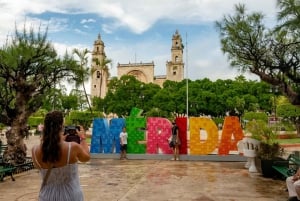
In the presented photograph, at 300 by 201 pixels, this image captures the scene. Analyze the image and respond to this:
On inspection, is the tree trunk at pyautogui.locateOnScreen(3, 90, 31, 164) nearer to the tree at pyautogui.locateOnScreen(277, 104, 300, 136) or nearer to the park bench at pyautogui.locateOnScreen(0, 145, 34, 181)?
the park bench at pyautogui.locateOnScreen(0, 145, 34, 181)

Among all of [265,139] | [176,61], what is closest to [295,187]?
[265,139]

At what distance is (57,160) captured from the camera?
314cm

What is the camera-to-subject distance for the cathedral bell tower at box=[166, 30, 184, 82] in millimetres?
83312

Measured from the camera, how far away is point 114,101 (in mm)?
57219

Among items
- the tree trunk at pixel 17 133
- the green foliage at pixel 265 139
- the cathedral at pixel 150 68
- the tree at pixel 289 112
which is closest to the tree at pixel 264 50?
the green foliage at pixel 265 139

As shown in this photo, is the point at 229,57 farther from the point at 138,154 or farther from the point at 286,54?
the point at 138,154

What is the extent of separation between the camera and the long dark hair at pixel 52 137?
311cm

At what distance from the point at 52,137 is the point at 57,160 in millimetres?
208

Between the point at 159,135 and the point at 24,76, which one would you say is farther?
the point at 159,135

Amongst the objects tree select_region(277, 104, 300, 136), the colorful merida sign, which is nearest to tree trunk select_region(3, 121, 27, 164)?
the colorful merida sign

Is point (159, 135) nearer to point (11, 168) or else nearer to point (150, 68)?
point (11, 168)

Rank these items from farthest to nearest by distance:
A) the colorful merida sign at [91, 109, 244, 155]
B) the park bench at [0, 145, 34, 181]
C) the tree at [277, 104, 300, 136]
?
the tree at [277, 104, 300, 136] < the colorful merida sign at [91, 109, 244, 155] < the park bench at [0, 145, 34, 181]

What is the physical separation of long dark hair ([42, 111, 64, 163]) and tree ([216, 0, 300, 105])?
829cm

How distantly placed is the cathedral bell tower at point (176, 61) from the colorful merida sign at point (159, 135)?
6736 cm
